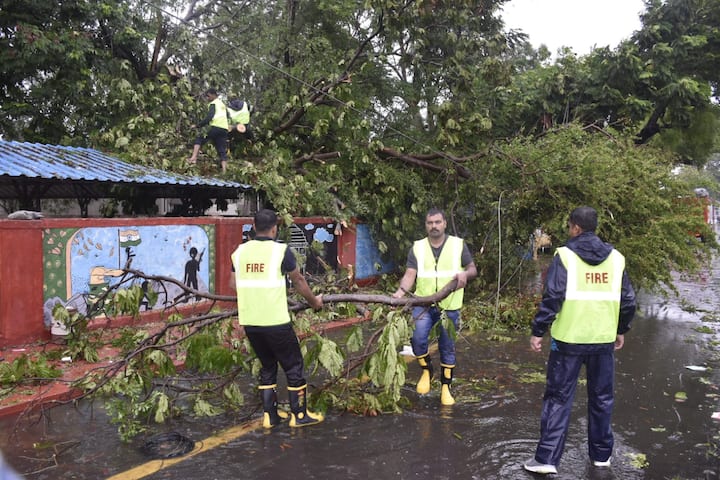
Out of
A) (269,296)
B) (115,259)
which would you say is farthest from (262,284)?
(115,259)

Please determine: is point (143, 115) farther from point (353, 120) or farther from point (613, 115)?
point (613, 115)

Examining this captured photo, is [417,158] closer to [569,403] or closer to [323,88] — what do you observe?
[323,88]

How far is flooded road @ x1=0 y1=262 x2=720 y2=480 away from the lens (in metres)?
3.98

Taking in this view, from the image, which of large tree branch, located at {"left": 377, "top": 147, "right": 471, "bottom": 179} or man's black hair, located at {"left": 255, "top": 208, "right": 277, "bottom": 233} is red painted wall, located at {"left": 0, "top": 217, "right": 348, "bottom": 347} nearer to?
man's black hair, located at {"left": 255, "top": 208, "right": 277, "bottom": 233}

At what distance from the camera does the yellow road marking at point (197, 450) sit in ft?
12.8

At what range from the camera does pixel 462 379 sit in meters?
6.26

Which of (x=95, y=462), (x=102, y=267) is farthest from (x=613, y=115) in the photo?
Answer: (x=95, y=462)

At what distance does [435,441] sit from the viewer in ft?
14.8

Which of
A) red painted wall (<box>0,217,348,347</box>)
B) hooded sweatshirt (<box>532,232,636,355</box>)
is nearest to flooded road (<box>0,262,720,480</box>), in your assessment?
hooded sweatshirt (<box>532,232,636,355</box>)

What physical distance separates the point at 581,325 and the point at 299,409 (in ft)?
7.25

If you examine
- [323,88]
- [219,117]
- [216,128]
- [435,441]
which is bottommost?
[435,441]

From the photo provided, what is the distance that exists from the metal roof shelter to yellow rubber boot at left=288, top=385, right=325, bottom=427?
5.42m

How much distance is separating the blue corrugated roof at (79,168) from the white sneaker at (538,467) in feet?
23.1

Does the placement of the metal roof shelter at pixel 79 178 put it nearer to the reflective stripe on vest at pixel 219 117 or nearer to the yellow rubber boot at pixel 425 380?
the reflective stripe on vest at pixel 219 117
